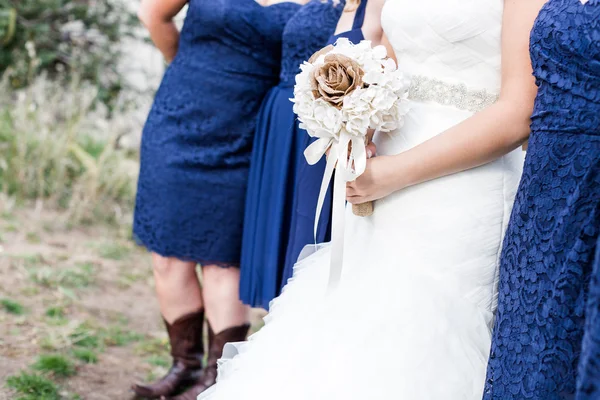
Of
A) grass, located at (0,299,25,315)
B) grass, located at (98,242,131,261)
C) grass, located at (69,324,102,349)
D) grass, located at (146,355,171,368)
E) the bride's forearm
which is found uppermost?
the bride's forearm

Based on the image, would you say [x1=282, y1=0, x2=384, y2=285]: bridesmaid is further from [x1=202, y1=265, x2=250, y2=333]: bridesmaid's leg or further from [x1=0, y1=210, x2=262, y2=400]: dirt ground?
[x1=0, y1=210, x2=262, y2=400]: dirt ground

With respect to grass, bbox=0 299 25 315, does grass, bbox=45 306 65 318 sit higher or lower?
lower

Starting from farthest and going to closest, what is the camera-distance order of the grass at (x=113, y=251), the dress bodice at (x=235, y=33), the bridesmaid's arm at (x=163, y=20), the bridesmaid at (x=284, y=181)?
the grass at (x=113, y=251)
the bridesmaid's arm at (x=163, y=20)
the dress bodice at (x=235, y=33)
the bridesmaid at (x=284, y=181)

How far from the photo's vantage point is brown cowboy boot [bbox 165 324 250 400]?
3.55 meters

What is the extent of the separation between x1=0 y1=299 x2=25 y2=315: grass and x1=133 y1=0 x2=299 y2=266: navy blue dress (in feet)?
4.77

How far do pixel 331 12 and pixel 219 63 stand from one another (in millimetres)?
636

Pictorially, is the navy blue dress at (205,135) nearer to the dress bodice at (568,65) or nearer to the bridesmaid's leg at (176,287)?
the bridesmaid's leg at (176,287)

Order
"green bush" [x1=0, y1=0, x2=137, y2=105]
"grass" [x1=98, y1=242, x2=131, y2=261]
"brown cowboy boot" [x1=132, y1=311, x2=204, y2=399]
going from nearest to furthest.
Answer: "brown cowboy boot" [x1=132, y1=311, x2=204, y2=399] < "grass" [x1=98, y1=242, x2=131, y2=261] < "green bush" [x1=0, y1=0, x2=137, y2=105]

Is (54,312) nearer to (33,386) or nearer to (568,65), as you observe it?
(33,386)

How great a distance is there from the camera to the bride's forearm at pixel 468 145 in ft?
6.57

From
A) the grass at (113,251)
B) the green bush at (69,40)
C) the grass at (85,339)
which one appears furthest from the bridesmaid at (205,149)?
the green bush at (69,40)

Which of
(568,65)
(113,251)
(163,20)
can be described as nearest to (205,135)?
(163,20)

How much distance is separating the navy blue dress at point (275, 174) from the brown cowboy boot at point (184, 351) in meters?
0.52

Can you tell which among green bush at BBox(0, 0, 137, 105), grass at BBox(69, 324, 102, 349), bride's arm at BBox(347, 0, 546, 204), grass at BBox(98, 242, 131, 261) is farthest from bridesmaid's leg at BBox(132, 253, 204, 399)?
green bush at BBox(0, 0, 137, 105)
